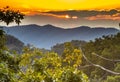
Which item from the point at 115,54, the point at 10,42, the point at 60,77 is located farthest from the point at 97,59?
A: the point at 10,42

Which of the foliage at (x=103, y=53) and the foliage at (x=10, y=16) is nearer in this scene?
the foliage at (x=10, y=16)

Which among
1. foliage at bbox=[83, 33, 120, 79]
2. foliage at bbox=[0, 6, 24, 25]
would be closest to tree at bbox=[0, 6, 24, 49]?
foliage at bbox=[0, 6, 24, 25]

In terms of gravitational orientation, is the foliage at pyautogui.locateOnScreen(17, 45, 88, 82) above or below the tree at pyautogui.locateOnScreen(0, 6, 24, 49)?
below

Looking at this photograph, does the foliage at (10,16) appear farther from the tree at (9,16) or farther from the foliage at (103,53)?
the foliage at (103,53)

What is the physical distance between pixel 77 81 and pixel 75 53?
27.2ft

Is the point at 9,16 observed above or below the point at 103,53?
above

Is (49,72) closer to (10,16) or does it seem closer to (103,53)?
(10,16)

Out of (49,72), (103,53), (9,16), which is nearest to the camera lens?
(9,16)

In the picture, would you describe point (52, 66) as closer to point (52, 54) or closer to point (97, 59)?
point (52, 54)

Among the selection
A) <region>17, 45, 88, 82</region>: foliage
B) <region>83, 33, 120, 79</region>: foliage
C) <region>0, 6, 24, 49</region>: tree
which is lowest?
<region>83, 33, 120, 79</region>: foliage

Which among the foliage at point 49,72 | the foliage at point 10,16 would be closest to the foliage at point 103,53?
the foliage at point 49,72

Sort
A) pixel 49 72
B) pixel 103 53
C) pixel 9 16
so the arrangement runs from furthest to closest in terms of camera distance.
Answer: pixel 103 53, pixel 49 72, pixel 9 16

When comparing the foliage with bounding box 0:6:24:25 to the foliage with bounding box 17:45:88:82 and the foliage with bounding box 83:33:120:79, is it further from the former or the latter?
the foliage with bounding box 83:33:120:79

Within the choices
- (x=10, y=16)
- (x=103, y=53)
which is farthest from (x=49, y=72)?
(x=103, y=53)
